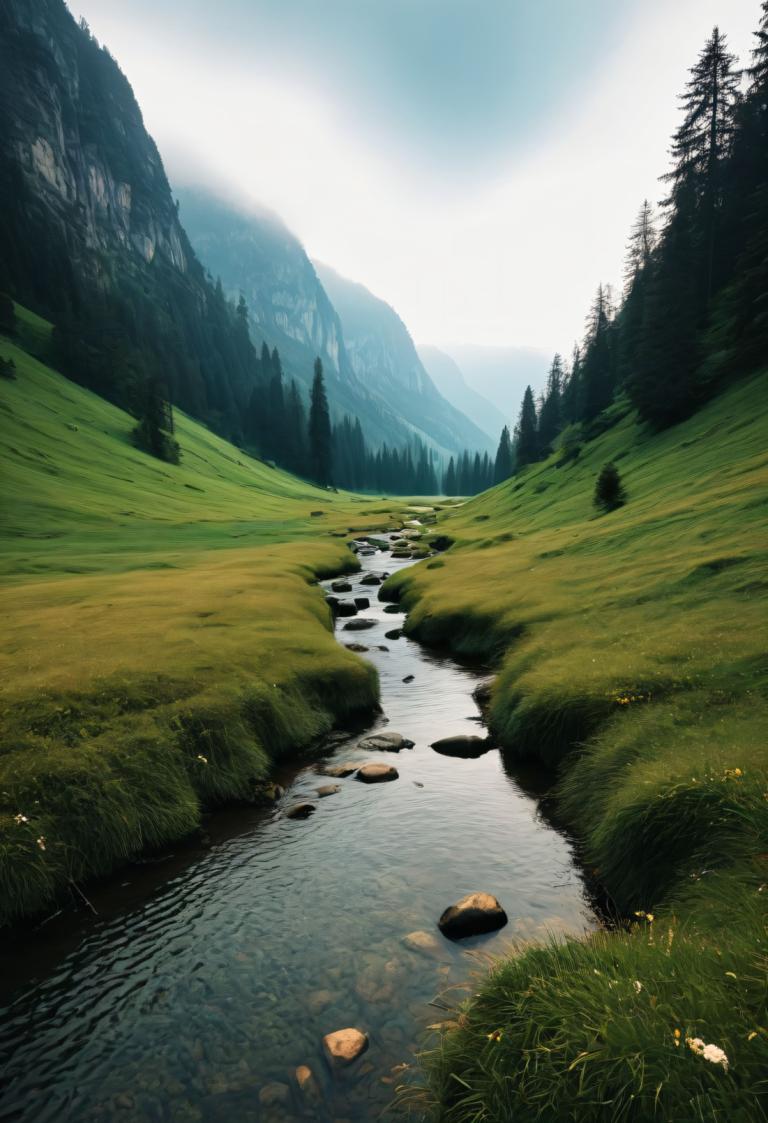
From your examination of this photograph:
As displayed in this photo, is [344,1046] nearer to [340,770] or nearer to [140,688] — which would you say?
[340,770]

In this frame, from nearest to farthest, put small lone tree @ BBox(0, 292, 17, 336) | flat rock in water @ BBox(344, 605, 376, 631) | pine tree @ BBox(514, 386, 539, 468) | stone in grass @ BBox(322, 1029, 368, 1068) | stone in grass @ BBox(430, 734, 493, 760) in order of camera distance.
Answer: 1. stone in grass @ BBox(322, 1029, 368, 1068)
2. stone in grass @ BBox(430, 734, 493, 760)
3. flat rock in water @ BBox(344, 605, 376, 631)
4. small lone tree @ BBox(0, 292, 17, 336)
5. pine tree @ BBox(514, 386, 539, 468)

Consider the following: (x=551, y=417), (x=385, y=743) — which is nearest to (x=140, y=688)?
(x=385, y=743)

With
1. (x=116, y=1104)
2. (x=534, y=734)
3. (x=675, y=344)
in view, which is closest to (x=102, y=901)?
(x=116, y=1104)

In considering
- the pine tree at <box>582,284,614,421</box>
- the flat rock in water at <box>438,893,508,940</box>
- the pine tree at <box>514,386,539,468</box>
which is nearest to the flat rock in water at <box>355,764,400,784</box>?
the flat rock in water at <box>438,893,508,940</box>

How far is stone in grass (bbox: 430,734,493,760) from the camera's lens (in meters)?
18.3

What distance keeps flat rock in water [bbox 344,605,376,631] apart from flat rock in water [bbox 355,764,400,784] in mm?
17891

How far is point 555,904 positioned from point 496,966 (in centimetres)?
374

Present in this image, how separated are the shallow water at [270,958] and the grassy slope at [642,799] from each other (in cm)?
145

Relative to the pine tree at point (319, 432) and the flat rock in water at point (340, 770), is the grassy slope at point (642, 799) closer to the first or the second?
the flat rock in water at point (340, 770)

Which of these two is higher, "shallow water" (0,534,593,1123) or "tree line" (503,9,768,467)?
"tree line" (503,9,768,467)

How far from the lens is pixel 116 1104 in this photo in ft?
24.4

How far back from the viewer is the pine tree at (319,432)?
169012mm

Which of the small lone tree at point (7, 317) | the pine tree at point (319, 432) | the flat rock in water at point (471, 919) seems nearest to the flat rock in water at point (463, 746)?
the flat rock in water at point (471, 919)

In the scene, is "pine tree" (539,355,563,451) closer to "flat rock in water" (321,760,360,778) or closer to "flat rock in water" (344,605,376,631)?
"flat rock in water" (344,605,376,631)
